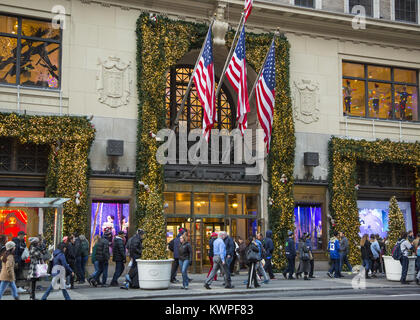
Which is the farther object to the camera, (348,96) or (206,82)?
(348,96)

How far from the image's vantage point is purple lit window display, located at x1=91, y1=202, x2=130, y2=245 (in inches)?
862

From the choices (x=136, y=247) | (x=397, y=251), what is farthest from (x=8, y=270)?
(x=397, y=251)

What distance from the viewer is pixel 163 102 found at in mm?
23312

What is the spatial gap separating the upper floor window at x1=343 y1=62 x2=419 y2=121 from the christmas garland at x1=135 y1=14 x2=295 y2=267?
3881 millimetres

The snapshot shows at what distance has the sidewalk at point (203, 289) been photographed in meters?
15.8

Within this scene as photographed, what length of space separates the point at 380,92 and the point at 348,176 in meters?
5.09

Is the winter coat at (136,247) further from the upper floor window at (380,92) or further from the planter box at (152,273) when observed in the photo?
the upper floor window at (380,92)

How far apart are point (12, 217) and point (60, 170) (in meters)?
2.83

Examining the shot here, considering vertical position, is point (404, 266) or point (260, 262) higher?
point (260, 262)

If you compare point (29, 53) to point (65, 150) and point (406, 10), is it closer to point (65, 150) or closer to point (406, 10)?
point (65, 150)

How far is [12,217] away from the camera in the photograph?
18.9 metres

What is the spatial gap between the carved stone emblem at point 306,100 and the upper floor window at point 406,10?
6495 mm

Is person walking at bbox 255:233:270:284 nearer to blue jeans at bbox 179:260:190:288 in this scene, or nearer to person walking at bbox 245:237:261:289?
person walking at bbox 245:237:261:289

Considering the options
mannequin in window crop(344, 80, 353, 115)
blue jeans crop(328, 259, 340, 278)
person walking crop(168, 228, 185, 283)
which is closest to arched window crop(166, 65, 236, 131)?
mannequin in window crop(344, 80, 353, 115)
